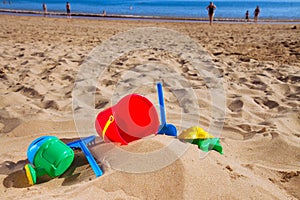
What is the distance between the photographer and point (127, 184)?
1.79 m

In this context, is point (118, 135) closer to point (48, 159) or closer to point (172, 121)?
point (48, 159)

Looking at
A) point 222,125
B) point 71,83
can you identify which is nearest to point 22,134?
point 71,83

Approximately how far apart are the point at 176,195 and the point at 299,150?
128 centimetres

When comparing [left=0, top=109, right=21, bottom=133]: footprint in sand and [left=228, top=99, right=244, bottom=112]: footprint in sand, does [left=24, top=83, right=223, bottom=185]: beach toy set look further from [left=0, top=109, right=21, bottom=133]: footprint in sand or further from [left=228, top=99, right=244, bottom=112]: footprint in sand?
[left=228, top=99, right=244, bottom=112]: footprint in sand

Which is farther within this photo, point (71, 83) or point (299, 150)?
point (71, 83)

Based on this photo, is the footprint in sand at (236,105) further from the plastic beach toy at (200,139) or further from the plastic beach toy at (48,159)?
the plastic beach toy at (48,159)

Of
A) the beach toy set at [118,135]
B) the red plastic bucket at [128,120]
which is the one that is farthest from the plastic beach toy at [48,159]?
the red plastic bucket at [128,120]

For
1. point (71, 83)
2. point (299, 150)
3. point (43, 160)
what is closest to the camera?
point (43, 160)

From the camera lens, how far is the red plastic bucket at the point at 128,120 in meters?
2.17

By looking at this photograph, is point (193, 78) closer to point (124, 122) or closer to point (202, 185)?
point (124, 122)

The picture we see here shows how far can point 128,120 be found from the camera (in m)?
2.27

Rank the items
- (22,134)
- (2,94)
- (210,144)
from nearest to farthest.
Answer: (210,144) → (22,134) → (2,94)

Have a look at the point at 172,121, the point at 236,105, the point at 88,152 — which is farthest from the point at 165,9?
the point at 88,152

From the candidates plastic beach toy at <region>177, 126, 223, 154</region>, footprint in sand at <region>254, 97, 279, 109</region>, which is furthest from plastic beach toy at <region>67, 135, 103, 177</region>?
footprint in sand at <region>254, 97, 279, 109</region>
